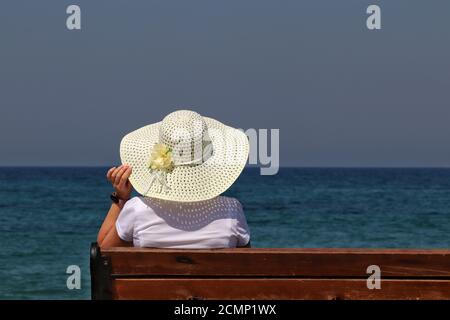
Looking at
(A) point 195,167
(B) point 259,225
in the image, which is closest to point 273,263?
(A) point 195,167

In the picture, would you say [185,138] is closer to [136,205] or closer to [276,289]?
[136,205]

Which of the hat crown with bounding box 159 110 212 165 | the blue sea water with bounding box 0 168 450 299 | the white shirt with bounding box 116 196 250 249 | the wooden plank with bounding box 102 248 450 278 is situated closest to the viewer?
the wooden plank with bounding box 102 248 450 278

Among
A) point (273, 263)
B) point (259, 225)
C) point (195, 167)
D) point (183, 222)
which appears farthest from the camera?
point (259, 225)

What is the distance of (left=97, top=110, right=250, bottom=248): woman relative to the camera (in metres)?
3.86

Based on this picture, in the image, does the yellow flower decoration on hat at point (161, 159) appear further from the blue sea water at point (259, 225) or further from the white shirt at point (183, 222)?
the blue sea water at point (259, 225)

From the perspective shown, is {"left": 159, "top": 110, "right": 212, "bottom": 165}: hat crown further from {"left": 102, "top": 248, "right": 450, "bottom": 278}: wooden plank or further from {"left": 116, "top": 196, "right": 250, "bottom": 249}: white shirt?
{"left": 102, "top": 248, "right": 450, "bottom": 278}: wooden plank

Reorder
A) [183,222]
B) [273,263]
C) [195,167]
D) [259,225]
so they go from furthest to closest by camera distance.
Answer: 1. [259,225]
2. [195,167]
3. [183,222]
4. [273,263]

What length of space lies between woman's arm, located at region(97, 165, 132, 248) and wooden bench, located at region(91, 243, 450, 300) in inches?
13.8

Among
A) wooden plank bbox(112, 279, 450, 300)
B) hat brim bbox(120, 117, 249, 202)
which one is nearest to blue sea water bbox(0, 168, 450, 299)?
hat brim bbox(120, 117, 249, 202)

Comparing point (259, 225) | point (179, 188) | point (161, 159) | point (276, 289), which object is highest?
point (161, 159)

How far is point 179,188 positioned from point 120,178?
27cm

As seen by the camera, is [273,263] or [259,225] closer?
[273,263]

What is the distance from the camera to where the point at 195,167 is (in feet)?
13.1
